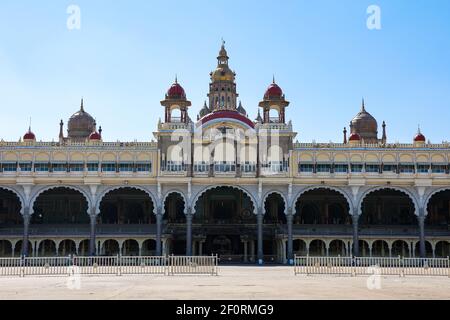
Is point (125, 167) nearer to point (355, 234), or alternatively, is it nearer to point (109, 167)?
point (109, 167)

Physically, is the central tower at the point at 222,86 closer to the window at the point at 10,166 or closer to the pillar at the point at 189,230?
the pillar at the point at 189,230

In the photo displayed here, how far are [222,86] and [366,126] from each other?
18.7m

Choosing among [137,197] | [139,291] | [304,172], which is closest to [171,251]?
[137,197]

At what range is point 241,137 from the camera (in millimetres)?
55094

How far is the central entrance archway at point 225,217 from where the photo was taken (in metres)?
58.8

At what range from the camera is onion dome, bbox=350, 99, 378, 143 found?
238 ft

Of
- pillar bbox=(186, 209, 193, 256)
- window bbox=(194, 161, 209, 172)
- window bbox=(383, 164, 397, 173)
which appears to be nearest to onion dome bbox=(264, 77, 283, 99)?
window bbox=(194, 161, 209, 172)

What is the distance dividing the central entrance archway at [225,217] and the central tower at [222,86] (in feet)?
50.9

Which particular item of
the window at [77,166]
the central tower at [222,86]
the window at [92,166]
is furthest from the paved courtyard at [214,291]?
the central tower at [222,86]

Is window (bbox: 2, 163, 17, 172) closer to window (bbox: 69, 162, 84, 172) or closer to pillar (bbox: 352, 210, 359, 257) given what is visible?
window (bbox: 69, 162, 84, 172)

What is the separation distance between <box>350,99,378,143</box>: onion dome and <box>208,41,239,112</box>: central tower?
15180 mm

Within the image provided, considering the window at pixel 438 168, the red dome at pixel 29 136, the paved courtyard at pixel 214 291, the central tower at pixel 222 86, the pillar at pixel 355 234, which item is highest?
the central tower at pixel 222 86
